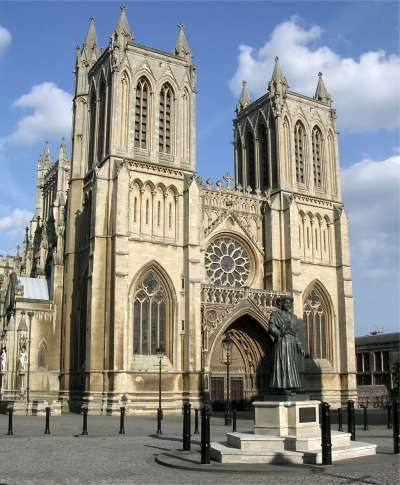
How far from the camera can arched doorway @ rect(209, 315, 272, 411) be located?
40.8m

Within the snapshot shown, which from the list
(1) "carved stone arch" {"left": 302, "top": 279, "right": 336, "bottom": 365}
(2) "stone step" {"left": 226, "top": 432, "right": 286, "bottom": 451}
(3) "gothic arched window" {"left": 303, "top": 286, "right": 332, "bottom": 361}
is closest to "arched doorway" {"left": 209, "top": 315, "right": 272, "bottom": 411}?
(3) "gothic arched window" {"left": 303, "top": 286, "right": 332, "bottom": 361}

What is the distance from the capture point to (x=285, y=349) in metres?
16.1

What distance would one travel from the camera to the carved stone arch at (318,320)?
44531 mm

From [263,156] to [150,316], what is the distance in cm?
1835

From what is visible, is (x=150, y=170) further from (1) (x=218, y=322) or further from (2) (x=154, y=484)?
(2) (x=154, y=484)

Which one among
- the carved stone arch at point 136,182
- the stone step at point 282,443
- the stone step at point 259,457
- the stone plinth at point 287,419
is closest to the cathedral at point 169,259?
the carved stone arch at point 136,182

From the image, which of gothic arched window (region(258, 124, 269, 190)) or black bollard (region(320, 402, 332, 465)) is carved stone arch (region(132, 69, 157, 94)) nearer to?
gothic arched window (region(258, 124, 269, 190))

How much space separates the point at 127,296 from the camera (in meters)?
36.4

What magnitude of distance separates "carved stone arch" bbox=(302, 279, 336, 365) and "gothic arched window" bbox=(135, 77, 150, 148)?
15.8 metres

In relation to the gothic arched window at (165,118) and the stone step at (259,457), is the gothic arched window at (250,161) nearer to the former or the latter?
the gothic arched window at (165,118)

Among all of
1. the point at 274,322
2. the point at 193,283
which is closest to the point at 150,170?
the point at 193,283

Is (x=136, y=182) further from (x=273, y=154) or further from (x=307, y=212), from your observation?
(x=307, y=212)

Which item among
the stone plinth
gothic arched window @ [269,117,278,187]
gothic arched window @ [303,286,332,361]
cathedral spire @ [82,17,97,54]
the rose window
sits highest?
cathedral spire @ [82,17,97,54]

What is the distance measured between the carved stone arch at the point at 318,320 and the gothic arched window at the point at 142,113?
1582cm
